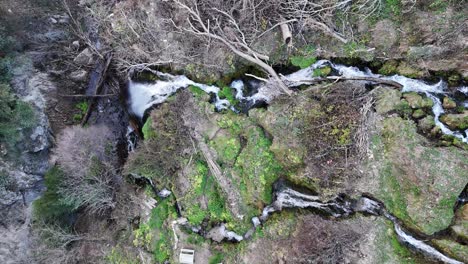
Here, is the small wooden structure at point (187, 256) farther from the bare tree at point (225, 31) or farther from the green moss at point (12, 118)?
the green moss at point (12, 118)

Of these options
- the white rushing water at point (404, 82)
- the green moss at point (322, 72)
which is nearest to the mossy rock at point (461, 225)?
the white rushing water at point (404, 82)

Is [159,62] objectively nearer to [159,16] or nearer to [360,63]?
[159,16]

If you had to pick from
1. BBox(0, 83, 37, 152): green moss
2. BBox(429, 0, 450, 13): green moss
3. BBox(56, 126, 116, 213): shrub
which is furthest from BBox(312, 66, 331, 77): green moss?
BBox(0, 83, 37, 152): green moss

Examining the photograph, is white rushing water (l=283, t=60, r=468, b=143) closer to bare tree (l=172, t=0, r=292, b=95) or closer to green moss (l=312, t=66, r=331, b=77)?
green moss (l=312, t=66, r=331, b=77)

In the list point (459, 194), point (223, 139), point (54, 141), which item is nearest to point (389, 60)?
point (459, 194)

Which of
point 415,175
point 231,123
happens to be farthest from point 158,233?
point 415,175

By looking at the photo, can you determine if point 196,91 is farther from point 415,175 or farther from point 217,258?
point 415,175
